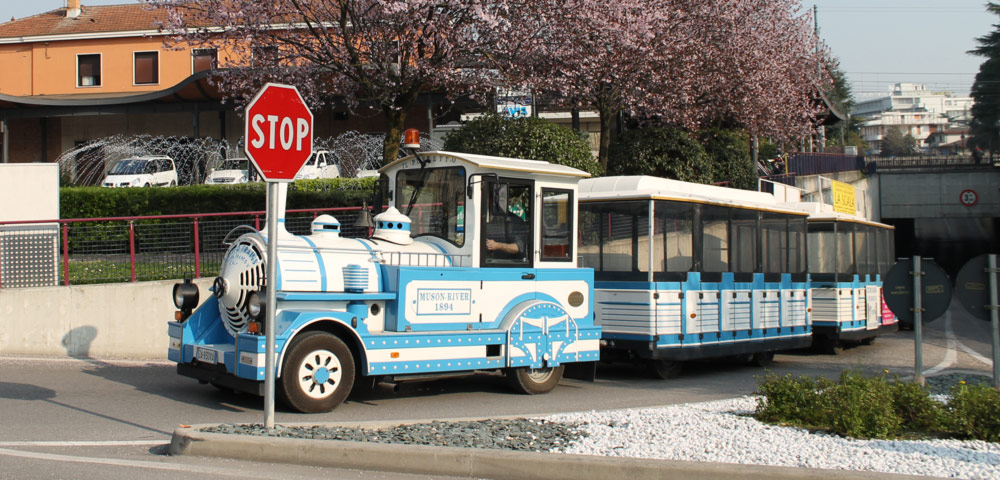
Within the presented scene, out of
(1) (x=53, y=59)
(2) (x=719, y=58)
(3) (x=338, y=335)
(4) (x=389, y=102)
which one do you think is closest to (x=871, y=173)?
(2) (x=719, y=58)

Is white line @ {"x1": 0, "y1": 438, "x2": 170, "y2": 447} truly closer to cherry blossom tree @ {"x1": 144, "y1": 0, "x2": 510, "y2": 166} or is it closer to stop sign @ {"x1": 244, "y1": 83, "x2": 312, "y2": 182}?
stop sign @ {"x1": 244, "y1": 83, "x2": 312, "y2": 182}

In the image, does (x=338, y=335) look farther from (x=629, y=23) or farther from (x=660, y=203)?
(x=629, y=23)

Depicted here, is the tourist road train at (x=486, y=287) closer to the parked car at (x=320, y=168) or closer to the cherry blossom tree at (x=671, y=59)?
the cherry blossom tree at (x=671, y=59)

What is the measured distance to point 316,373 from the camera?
8727 millimetres

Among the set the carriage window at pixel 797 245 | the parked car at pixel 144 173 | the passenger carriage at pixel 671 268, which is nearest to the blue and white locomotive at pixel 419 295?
the passenger carriage at pixel 671 268

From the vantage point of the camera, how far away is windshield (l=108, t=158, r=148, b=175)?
95.0ft

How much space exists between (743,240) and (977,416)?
6594mm

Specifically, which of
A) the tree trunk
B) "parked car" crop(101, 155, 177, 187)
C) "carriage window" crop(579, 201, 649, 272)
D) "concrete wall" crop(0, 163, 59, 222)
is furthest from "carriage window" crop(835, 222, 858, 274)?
"parked car" crop(101, 155, 177, 187)

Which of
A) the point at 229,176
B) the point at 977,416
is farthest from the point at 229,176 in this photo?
the point at 977,416

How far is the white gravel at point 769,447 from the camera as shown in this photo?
6168mm

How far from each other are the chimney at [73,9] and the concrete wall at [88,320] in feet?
113

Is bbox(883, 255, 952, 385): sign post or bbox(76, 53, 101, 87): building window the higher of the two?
bbox(76, 53, 101, 87): building window

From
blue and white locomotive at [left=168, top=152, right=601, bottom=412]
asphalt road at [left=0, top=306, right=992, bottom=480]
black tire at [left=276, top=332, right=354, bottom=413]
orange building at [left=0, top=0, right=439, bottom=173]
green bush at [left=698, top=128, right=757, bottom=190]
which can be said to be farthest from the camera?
orange building at [left=0, top=0, right=439, bottom=173]

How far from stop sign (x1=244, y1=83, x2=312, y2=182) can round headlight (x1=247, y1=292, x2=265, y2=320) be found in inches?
63.3
